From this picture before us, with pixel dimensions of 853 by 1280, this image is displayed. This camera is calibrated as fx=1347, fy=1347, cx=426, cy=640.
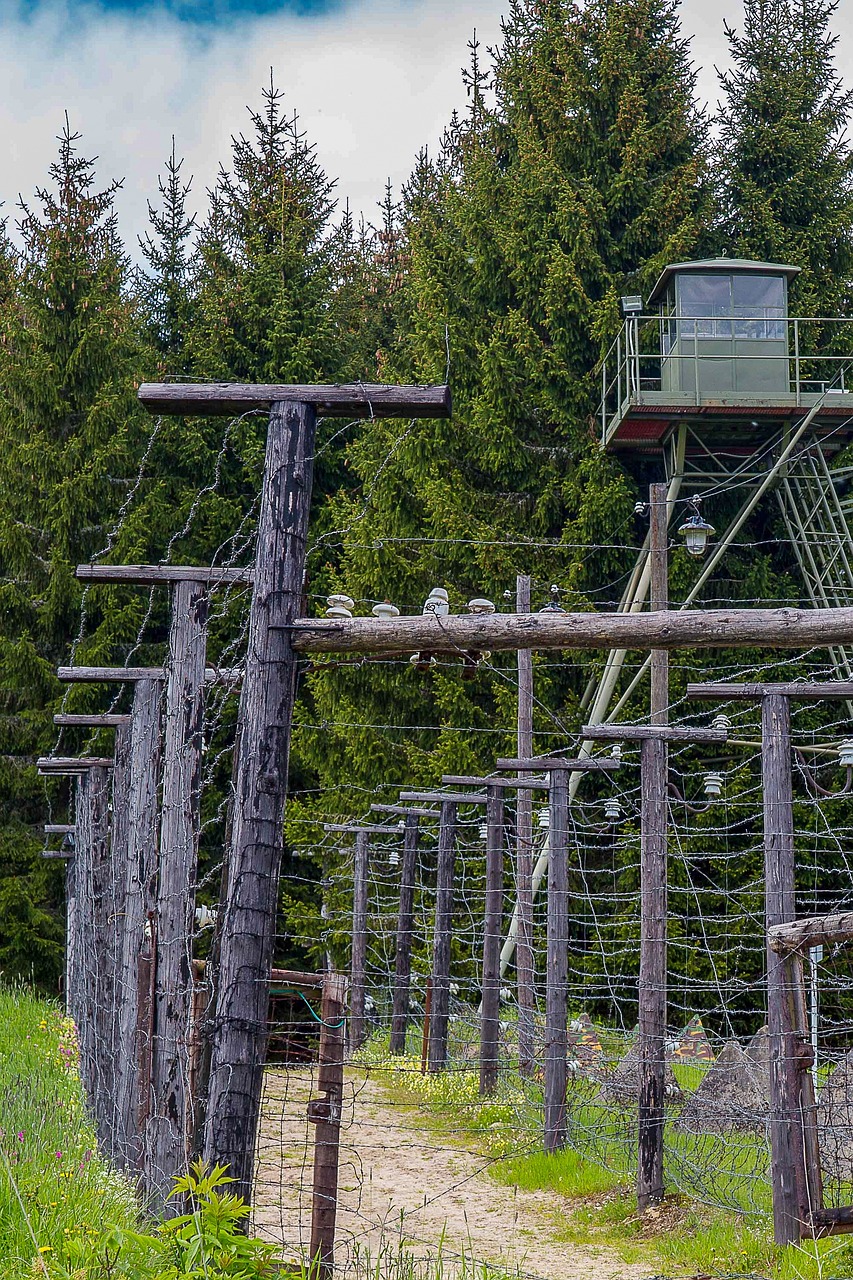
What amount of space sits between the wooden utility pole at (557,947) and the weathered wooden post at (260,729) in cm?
519

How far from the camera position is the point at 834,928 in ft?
19.9

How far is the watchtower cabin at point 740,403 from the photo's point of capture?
56.5ft

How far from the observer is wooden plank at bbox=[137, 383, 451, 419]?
18.5 feet

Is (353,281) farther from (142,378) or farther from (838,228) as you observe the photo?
(838,228)

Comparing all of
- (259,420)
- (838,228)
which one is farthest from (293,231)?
Answer: (838,228)

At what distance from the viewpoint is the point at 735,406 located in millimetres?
17203

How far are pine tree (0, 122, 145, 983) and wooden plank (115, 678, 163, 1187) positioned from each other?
495 inches

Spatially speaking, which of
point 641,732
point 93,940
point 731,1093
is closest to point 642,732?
point 641,732

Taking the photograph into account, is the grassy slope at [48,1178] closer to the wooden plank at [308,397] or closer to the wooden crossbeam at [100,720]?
the wooden crossbeam at [100,720]

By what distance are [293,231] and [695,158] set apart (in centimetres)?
794

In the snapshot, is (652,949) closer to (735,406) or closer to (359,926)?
(359,926)

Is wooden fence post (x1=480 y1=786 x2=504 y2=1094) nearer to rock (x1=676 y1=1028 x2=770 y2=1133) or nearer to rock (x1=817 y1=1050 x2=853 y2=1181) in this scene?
rock (x1=676 y1=1028 x2=770 y2=1133)

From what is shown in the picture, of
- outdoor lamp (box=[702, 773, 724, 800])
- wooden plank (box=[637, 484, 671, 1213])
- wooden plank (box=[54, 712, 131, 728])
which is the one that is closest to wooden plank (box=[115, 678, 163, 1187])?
wooden plank (box=[54, 712, 131, 728])

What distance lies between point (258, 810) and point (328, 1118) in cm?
181
